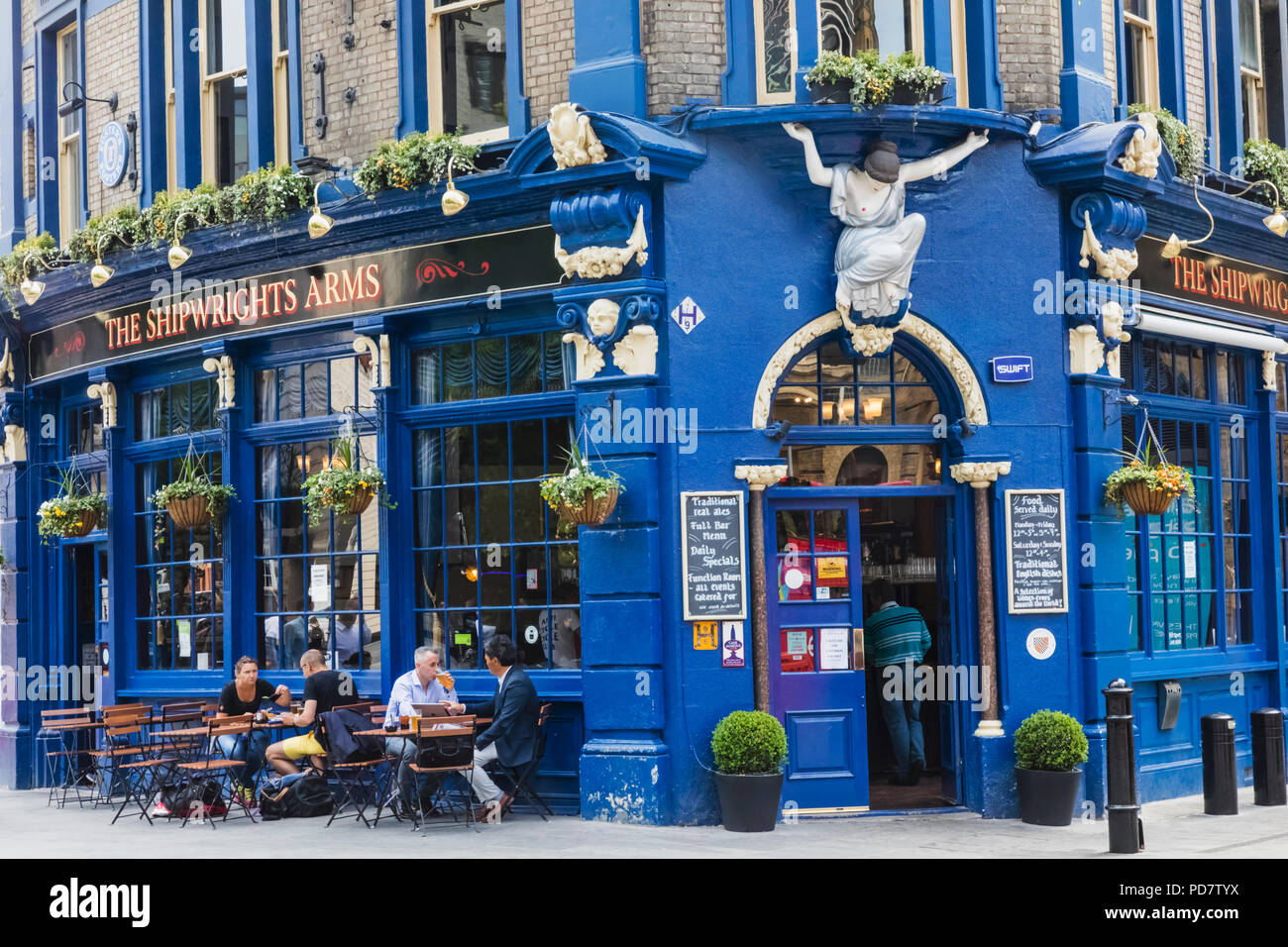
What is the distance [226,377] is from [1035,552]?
7160 millimetres

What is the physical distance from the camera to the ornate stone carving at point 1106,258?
12.3 metres

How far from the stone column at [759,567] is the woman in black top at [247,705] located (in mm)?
4138

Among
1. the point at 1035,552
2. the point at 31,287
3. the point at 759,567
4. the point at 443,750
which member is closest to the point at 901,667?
the point at 1035,552

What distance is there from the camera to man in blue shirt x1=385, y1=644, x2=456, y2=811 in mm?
11836

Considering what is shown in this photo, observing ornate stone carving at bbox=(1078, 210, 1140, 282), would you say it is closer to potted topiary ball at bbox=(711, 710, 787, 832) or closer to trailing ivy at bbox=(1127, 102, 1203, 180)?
trailing ivy at bbox=(1127, 102, 1203, 180)

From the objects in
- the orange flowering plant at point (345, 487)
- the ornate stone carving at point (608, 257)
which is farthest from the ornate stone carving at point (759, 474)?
the orange flowering plant at point (345, 487)

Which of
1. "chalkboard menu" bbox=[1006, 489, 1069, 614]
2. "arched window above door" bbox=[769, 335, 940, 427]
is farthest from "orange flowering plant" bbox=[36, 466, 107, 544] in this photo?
"chalkboard menu" bbox=[1006, 489, 1069, 614]

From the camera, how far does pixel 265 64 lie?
14.5 meters

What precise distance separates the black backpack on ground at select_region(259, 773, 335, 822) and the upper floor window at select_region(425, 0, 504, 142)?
5310 mm

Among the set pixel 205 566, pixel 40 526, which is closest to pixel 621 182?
pixel 205 566

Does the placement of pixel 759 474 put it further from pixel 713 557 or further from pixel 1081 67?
pixel 1081 67

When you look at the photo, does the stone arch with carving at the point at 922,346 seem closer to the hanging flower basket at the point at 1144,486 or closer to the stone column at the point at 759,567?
the stone column at the point at 759,567

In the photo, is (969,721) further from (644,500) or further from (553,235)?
(553,235)

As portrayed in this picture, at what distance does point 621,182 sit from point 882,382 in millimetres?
2519
